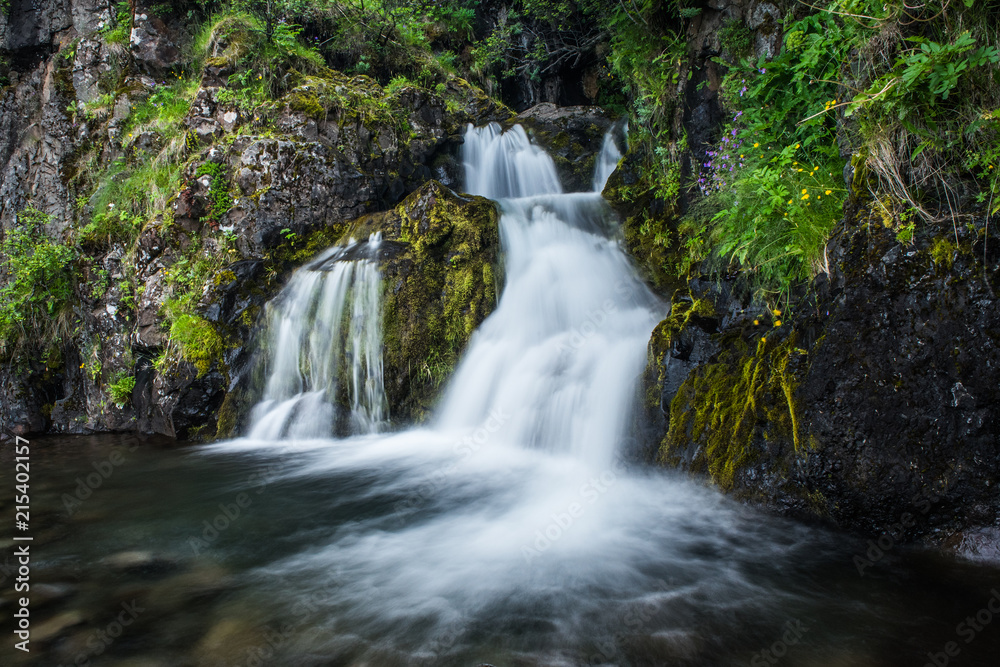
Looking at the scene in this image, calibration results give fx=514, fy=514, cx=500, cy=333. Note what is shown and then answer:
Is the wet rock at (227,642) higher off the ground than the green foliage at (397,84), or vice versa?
the green foliage at (397,84)

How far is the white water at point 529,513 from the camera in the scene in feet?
8.36

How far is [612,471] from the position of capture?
4.68 m

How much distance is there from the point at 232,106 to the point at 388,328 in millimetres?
5605

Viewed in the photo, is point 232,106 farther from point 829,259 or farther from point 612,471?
point 829,259

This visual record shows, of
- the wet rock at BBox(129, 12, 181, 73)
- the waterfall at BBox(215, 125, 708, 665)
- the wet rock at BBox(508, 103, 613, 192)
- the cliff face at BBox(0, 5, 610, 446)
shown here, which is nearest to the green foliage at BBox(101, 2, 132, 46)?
the cliff face at BBox(0, 5, 610, 446)

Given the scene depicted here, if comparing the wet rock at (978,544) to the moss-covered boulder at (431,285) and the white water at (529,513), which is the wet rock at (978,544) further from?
the moss-covered boulder at (431,285)

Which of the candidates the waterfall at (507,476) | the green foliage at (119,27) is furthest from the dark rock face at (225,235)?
the green foliage at (119,27)

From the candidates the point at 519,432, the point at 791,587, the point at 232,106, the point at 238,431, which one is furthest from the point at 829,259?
the point at 232,106

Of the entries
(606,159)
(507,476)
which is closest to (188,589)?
(507,476)

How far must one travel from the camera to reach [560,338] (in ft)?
20.8

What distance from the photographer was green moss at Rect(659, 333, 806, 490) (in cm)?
352

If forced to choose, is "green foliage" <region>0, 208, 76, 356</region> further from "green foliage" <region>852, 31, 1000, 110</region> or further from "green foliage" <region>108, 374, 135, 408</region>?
"green foliage" <region>852, 31, 1000, 110</region>

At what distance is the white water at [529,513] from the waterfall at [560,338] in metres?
0.02

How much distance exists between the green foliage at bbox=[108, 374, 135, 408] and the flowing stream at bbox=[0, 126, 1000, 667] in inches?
46.1
